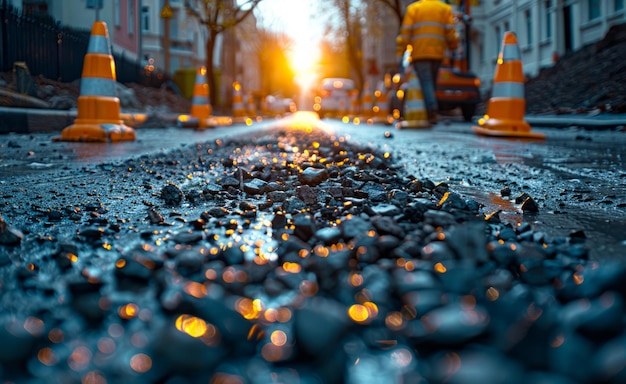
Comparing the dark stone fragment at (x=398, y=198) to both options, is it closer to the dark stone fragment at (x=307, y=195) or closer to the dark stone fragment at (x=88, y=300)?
the dark stone fragment at (x=307, y=195)

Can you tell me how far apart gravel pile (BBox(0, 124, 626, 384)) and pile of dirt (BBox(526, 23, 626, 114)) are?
1007cm

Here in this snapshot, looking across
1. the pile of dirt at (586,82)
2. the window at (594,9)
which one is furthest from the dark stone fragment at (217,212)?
the window at (594,9)

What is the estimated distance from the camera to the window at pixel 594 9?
68.6 feet

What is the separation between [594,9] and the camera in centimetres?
2122

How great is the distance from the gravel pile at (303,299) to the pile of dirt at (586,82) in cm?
1007

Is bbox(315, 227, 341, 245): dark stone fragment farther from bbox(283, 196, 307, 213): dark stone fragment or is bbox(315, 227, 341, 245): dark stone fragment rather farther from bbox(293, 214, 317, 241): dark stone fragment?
bbox(283, 196, 307, 213): dark stone fragment

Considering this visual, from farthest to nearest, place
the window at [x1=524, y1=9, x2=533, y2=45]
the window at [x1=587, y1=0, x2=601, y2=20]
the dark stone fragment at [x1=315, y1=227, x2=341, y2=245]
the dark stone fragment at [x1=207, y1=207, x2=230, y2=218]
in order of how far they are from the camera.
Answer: the window at [x1=524, y1=9, x2=533, y2=45] → the window at [x1=587, y1=0, x2=601, y2=20] → the dark stone fragment at [x1=207, y1=207, x2=230, y2=218] → the dark stone fragment at [x1=315, y1=227, x2=341, y2=245]

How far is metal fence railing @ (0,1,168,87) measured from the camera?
1141 cm

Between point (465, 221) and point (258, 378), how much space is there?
123cm

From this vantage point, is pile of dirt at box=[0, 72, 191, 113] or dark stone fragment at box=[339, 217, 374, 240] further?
pile of dirt at box=[0, 72, 191, 113]

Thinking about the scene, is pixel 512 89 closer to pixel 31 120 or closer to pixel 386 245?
pixel 31 120

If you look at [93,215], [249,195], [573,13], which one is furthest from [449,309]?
[573,13]

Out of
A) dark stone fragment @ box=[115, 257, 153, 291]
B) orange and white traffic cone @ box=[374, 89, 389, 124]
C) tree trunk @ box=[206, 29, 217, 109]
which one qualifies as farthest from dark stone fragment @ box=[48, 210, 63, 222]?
tree trunk @ box=[206, 29, 217, 109]

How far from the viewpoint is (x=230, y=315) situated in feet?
3.34
